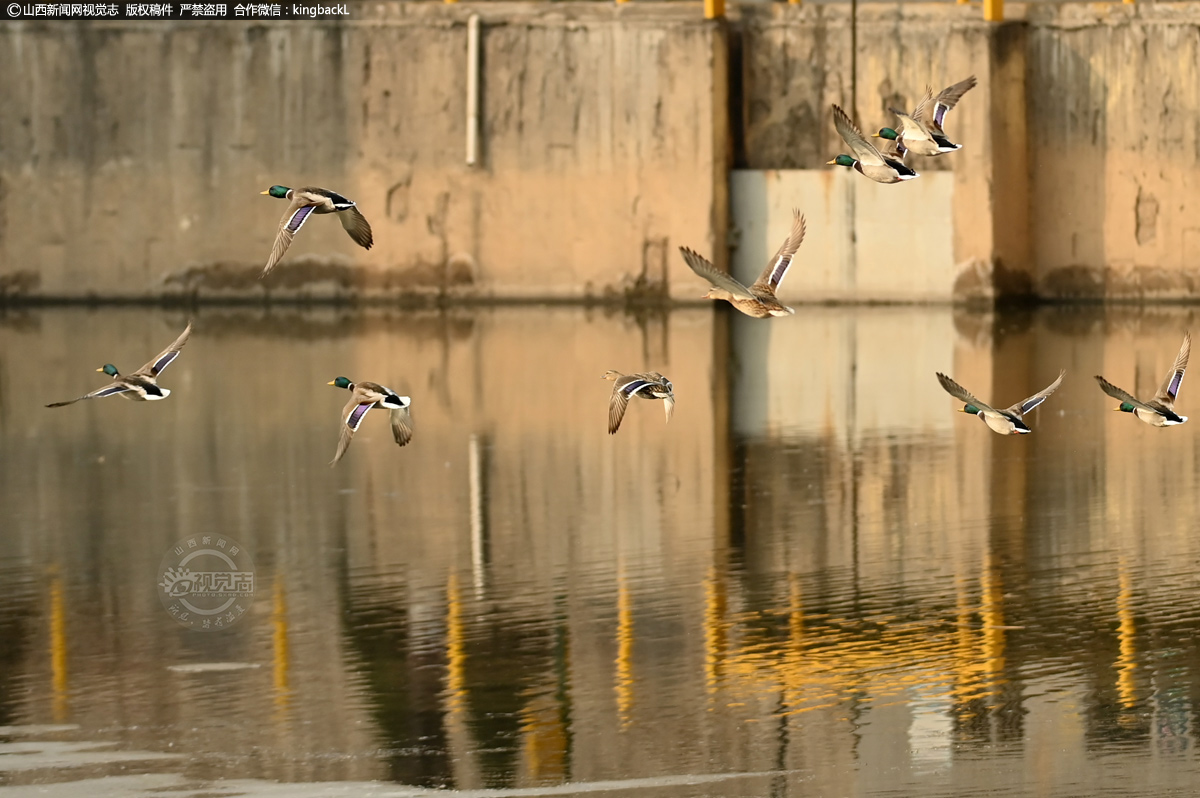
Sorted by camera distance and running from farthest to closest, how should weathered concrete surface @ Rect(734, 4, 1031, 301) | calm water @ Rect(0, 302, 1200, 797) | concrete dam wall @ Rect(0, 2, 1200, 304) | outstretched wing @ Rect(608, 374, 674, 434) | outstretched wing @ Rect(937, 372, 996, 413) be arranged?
1. concrete dam wall @ Rect(0, 2, 1200, 304)
2. weathered concrete surface @ Rect(734, 4, 1031, 301)
3. outstretched wing @ Rect(937, 372, 996, 413)
4. outstretched wing @ Rect(608, 374, 674, 434)
5. calm water @ Rect(0, 302, 1200, 797)

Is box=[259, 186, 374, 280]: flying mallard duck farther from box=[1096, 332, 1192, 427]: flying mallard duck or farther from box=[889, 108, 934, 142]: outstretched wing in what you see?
box=[1096, 332, 1192, 427]: flying mallard duck

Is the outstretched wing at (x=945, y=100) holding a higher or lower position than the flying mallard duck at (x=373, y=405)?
higher

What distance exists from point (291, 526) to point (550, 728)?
505 cm

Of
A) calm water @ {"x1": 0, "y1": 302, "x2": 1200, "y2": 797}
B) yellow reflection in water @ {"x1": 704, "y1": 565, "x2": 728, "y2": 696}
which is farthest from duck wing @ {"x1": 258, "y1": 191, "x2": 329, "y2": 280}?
yellow reflection in water @ {"x1": 704, "y1": 565, "x2": 728, "y2": 696}

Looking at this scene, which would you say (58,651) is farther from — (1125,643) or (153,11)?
(153,11)

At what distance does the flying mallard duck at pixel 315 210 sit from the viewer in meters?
8.88

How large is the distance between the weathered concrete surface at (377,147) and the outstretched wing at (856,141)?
16.7m

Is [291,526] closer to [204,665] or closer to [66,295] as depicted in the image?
[204,665]

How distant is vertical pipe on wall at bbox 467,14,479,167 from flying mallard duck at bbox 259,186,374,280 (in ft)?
57.5

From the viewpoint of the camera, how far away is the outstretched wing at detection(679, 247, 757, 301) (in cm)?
892

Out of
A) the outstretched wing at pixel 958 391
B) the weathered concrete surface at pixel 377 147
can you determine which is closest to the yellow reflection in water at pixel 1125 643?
the outstretched wing at pixel 958 391

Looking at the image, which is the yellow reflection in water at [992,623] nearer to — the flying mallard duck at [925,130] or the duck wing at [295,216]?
the flying mallard duck at [925,130]

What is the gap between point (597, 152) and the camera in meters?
27.4

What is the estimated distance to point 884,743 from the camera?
8.47 m
